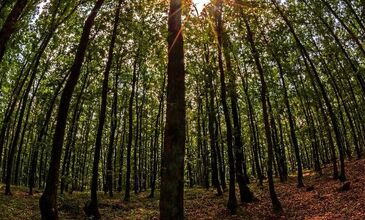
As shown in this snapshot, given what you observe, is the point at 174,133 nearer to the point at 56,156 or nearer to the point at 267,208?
the point at 56,156

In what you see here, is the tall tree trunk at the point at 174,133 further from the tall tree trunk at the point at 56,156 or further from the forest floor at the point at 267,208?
the forest floor at the point at 267,208

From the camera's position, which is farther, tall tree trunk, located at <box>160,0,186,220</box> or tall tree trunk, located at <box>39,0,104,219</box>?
tall tree trunk, located at <box>39,0,104,219</box>

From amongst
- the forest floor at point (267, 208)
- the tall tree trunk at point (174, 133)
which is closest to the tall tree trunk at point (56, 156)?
the forest floor at point (267, 208)

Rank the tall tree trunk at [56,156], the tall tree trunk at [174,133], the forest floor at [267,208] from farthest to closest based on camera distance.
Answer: the forest floor at [267,208] → the tall tree trunk at [56,156] → the tall tree trunk at [174,133]

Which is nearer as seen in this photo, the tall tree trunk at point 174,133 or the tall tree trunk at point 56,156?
the tall tree trunk at point 174,133

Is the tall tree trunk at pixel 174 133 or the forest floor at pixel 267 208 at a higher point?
the tall tree trunk at pixel 174 133

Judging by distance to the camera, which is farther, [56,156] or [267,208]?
[267,208]

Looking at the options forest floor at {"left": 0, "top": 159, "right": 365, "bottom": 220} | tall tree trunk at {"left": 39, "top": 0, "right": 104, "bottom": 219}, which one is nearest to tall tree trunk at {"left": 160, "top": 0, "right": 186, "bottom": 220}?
tall tree trunk at {"left": 39, "top": 0, "right": 104, "bottom": 219}

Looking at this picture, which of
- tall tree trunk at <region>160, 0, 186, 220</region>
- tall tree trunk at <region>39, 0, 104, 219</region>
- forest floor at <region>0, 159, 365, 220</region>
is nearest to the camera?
tall tree trunk at <region>160, 0, 186, 220</region>

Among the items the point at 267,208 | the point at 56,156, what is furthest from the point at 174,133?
the point at 267,208

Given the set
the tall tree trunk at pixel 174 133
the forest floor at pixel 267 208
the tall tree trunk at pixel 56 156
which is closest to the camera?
the tall tree trunk at pixel 174 133

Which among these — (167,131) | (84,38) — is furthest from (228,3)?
(167,131)

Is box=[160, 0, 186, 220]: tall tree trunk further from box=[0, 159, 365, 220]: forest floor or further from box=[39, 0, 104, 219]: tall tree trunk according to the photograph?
box=[0, 159, 365, 220]: forest floor

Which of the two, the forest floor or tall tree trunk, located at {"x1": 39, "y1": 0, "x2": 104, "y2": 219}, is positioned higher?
tall tree trunk, located at {"x1": 39, "y1": 0, "x2": 104, "y2": 219}
